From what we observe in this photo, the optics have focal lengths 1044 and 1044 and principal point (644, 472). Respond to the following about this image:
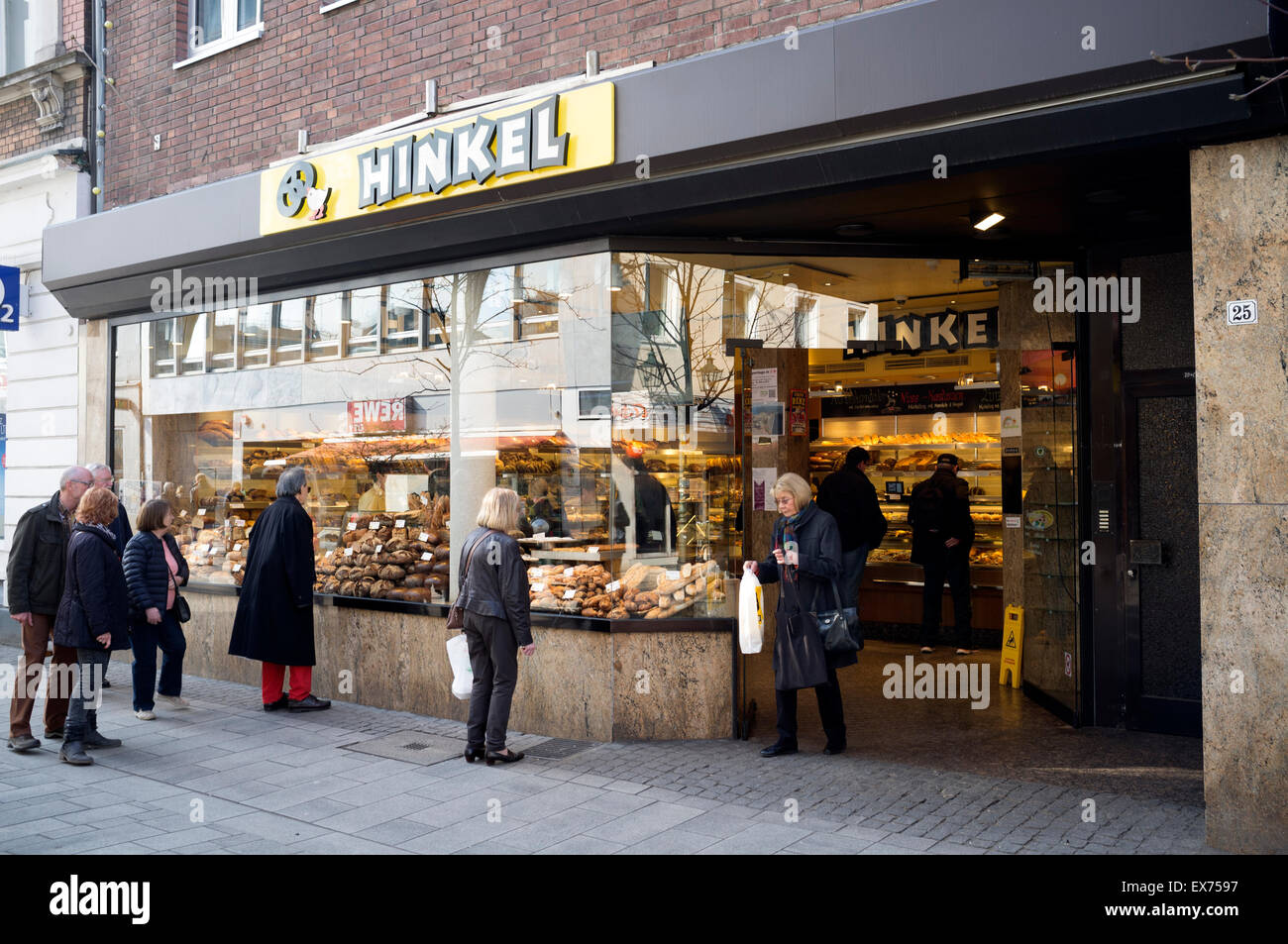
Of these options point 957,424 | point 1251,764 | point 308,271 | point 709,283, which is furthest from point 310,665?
point 957,424

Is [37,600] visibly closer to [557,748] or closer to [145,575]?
[145,575]

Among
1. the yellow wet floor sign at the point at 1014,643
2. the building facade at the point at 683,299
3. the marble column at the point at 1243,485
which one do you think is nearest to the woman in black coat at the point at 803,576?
the building facade at the point at 683,299

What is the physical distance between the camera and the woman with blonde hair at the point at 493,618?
22.7 feet

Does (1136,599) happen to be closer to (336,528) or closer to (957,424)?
(957,424)

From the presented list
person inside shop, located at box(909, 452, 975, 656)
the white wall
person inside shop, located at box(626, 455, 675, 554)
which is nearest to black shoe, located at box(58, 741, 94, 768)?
person inside shop, located at box(626, 455, 675, 554)

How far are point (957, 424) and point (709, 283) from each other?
5.77 metres

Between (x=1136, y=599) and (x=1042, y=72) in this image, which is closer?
(x=1042, y=72)

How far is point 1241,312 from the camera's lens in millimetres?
5234

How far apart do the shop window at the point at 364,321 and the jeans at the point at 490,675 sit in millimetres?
3766

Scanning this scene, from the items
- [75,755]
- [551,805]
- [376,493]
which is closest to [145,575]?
[75,755]

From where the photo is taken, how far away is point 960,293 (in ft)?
28.4

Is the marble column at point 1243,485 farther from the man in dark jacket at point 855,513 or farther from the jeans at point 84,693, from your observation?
the jeans at point 84,693

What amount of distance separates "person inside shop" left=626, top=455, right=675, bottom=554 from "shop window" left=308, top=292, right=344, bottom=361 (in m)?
3.70

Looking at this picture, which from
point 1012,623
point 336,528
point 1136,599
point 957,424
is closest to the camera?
point 1136,599
